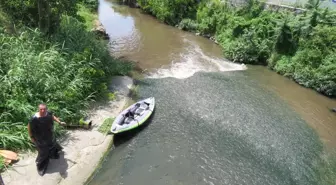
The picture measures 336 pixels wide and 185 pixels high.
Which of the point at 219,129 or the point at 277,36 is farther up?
the point at 277,36

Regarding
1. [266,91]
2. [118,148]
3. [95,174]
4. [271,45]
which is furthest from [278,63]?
[95,174]

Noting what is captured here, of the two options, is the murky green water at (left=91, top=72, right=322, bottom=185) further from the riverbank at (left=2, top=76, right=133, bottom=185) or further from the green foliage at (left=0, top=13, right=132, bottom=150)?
the green foliage at (left=0, top=13, right=132, bottom=150)

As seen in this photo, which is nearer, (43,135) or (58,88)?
(43,135)

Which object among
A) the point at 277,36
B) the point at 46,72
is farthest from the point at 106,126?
the point at 277,36

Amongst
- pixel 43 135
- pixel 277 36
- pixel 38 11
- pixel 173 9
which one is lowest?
pixel 43 135

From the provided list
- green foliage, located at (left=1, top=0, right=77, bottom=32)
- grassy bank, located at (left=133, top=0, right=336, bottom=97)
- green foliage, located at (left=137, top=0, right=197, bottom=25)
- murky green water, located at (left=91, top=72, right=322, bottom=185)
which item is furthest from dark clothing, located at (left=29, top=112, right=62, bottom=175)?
green foliage, located at (left=137, top=0, right=197, bottom=25)

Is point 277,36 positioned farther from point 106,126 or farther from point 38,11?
point 38,11
